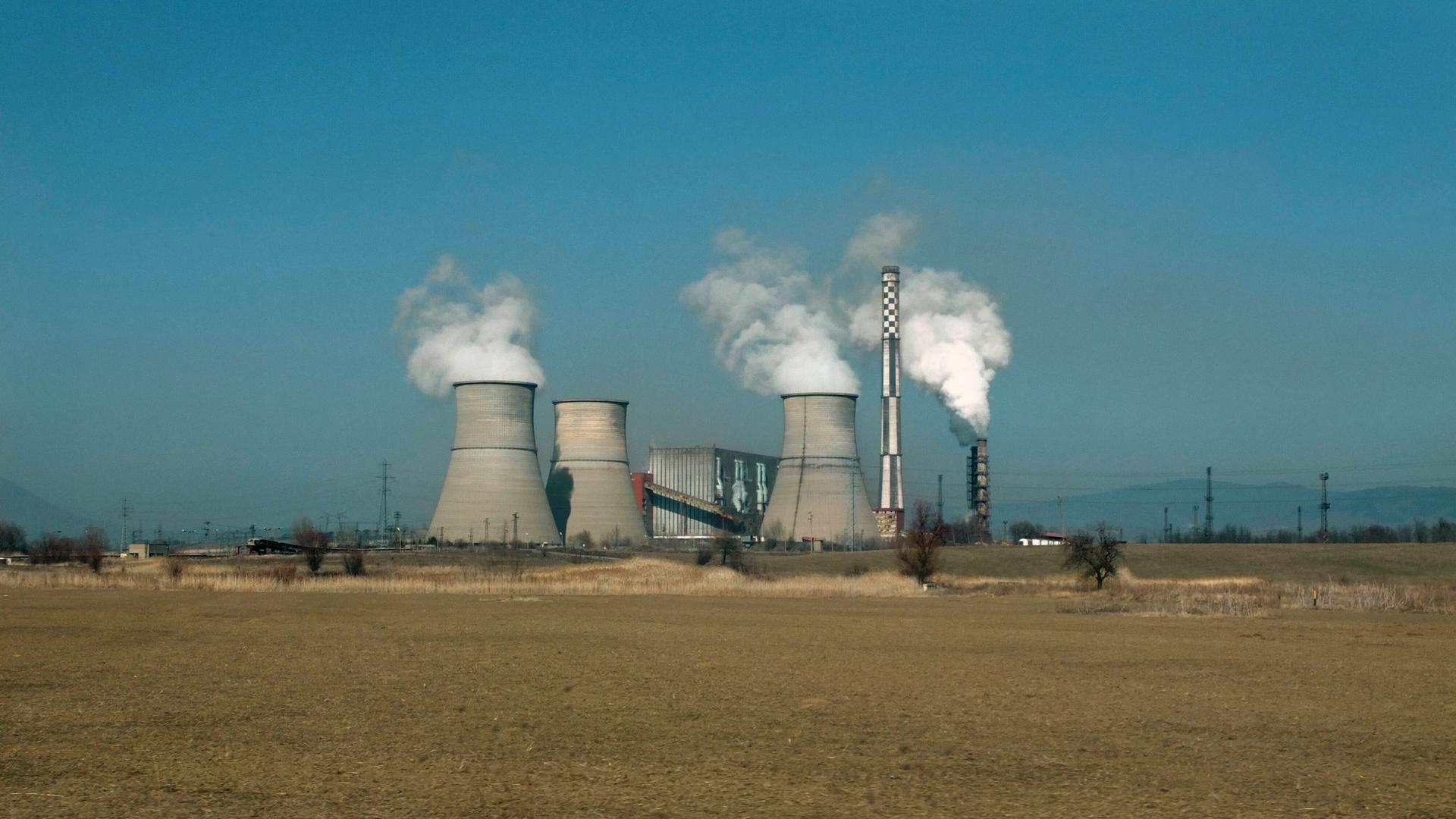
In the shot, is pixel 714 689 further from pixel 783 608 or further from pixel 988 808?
pixel 783 608

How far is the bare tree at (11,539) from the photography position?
239 ft

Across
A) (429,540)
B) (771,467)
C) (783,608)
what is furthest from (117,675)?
(771,467)

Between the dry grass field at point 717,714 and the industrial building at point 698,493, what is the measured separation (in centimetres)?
5055

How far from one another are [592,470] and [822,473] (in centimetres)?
926

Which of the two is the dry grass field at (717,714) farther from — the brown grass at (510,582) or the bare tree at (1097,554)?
the bare tree at (1097,554)

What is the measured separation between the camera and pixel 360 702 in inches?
403

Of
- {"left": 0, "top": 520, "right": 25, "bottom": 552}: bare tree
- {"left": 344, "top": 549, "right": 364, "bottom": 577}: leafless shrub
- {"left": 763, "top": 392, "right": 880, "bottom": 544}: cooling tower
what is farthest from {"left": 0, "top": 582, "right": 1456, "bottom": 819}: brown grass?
{"left": 0, "top": 520, "right": 25, "bottom": 552}: bare tree

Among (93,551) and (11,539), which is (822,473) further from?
(11,539)

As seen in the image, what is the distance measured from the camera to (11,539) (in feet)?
253

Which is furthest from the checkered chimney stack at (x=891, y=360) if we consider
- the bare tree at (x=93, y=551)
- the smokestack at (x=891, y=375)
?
the bare tree at (x=93, y=551)

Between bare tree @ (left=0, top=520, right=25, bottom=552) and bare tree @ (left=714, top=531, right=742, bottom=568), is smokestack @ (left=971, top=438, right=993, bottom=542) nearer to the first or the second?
bare tree @ (left=714, top=531, right=742, bottom=568)

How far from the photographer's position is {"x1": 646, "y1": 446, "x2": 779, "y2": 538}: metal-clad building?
237ft

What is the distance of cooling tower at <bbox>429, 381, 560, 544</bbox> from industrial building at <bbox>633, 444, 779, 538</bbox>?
68.2ft

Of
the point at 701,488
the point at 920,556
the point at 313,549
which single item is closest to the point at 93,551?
the point at 313,549
